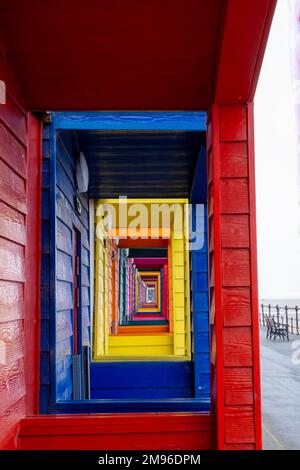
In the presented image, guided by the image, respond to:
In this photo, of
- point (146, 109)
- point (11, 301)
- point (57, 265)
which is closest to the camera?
point (11, 301)

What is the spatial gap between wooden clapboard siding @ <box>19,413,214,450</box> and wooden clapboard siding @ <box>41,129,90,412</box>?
879 mm

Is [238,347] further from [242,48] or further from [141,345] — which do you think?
[141,345]

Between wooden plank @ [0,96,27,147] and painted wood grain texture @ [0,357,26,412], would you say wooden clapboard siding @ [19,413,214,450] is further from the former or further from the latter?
wooden plank @ [0,96,27,147]

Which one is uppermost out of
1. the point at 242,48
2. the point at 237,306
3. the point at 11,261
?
the point at 242,48

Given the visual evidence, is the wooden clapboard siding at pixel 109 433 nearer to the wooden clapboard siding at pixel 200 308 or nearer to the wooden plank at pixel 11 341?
the wooden plank at pixel 11 341

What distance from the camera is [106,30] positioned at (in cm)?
227

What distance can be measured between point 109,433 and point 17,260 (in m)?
0.99

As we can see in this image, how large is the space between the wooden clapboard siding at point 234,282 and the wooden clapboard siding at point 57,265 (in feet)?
4.35

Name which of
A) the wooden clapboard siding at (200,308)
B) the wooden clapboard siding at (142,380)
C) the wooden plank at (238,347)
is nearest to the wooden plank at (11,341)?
the wooden plank at (238,347)

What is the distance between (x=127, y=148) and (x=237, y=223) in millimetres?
2679

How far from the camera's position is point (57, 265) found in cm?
383

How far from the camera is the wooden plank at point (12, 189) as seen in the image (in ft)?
7.51

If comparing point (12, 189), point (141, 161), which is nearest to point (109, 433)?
point (12, 189)
